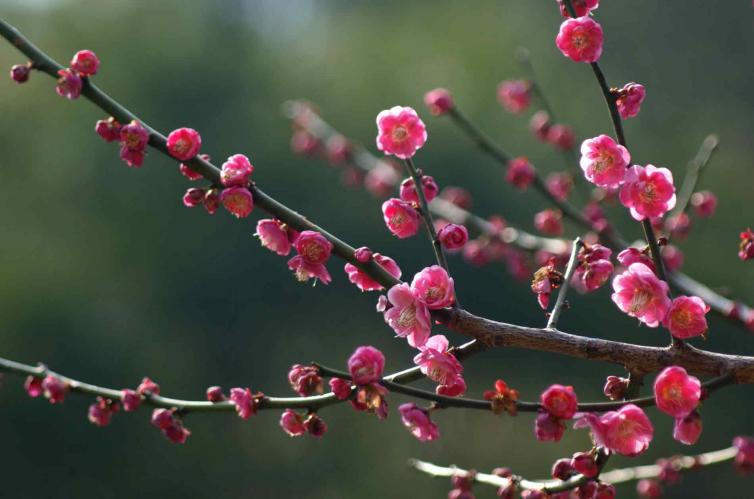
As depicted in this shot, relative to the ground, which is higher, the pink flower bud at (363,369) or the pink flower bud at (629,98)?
the pink flower bud at (629,98)

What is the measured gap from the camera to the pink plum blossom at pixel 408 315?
4.43ft

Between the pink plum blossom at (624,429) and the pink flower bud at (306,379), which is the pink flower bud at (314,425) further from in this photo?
the pink plum blossom at (624,429)

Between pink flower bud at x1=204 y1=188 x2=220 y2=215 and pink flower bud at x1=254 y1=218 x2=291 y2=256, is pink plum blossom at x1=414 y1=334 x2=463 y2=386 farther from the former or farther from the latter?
pink flower bud at x1=204 y1=188 x2=220 y2=215

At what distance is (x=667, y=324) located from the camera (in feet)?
4.46

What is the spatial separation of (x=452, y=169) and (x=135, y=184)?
20.5 feet

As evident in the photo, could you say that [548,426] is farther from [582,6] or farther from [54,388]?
[54,388]

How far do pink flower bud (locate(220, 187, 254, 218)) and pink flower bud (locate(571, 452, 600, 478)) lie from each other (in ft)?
1.92

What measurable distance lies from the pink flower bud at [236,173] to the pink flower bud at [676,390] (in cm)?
64

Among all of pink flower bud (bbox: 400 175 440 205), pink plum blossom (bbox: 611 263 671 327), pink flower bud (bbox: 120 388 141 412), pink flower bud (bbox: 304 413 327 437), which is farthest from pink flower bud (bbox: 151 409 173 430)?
pink plum blossom (bbox: 611 263 671 327)

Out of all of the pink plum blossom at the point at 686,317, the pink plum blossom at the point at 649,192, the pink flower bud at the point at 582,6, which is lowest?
the pink plum blossom at the point at 686,317

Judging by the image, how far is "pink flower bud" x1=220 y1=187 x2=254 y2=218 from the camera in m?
1.38

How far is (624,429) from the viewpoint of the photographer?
1.31m

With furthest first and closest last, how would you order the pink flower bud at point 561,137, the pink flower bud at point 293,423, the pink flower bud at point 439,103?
1. the pink flower bud at point 561,137
2. the pink flower bud at point 439,103
3. the pink flower bud at point 293,423

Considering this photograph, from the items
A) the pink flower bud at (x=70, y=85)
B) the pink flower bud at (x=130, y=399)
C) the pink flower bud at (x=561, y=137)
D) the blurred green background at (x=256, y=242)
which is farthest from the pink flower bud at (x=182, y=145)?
the blurred green background at (x=256, y=242)
